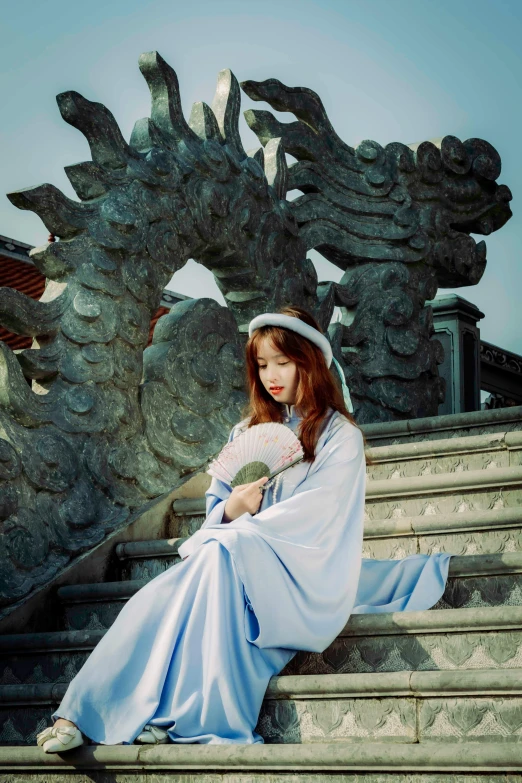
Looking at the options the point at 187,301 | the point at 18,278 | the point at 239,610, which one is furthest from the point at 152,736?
the point at 18,278

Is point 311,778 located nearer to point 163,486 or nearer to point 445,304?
point 163,486

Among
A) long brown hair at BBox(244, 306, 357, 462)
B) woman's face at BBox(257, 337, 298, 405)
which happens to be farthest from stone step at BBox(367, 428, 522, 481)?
woman's face at BBox(257, 337, 298, 405)

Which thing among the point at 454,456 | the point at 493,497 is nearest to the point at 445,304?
the point at 454,456

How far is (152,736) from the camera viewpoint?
3477 mm

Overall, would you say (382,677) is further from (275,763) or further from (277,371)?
(277,371)

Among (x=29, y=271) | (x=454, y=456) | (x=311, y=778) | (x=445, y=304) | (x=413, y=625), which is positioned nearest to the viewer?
(x=311, y=778)

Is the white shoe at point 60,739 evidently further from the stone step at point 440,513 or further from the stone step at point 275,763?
the stone step at point 440,513

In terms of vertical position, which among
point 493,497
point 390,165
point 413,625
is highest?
point 390,165

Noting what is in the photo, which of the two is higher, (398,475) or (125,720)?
(398,475)

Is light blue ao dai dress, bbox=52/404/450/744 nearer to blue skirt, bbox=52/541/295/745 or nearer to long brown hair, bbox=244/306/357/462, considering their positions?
blue skirt, bbox=52/541/295/745

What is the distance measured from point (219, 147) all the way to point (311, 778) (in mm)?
4114

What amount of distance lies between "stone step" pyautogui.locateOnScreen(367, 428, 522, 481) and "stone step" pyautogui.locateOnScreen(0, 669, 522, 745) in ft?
6.18

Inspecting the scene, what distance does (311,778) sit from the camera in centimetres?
314

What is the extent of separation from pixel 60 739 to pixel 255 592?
0.71 m
